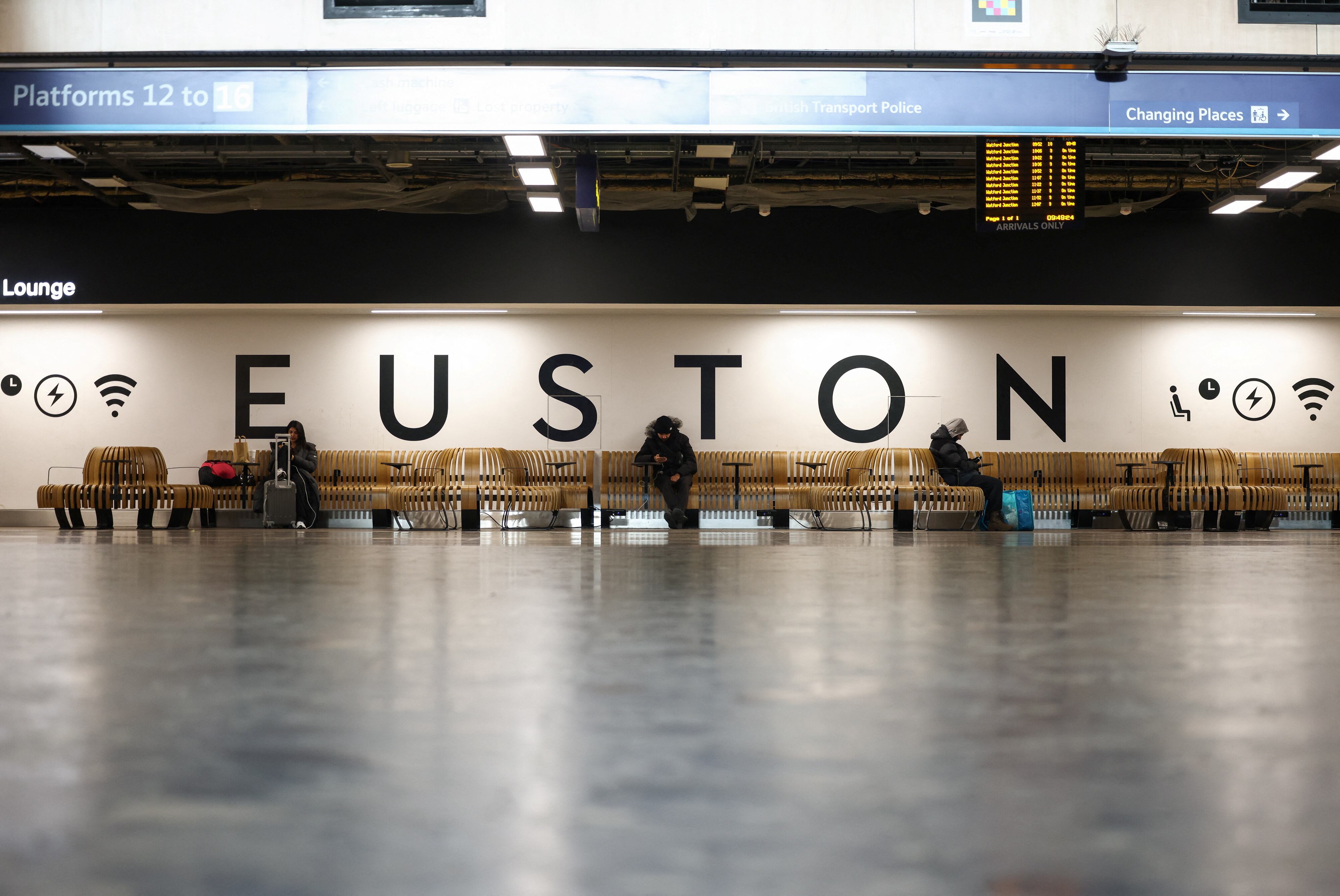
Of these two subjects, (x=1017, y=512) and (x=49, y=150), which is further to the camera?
(x=1017, y=512)

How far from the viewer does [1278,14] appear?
8406 millimetres

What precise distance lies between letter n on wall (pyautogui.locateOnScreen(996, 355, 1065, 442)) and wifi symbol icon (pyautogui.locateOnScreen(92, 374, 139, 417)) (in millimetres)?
12481

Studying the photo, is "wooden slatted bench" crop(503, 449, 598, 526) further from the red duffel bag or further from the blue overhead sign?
the blue overhead sign

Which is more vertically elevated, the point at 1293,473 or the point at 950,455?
the point at 950,455

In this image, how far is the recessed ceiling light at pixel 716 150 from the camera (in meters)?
11.1

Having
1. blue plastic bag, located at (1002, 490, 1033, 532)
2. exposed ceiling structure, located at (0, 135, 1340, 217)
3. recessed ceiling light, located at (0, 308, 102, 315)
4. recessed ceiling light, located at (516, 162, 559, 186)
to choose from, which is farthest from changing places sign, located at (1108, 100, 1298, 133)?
recessed ceiling light, located at (0, 308, 102, 315)

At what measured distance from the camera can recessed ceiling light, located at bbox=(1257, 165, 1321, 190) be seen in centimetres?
1088

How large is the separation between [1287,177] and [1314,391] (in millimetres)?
5193

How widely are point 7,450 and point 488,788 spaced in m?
16.6

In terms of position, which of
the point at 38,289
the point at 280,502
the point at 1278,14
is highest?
the point at 1278,14

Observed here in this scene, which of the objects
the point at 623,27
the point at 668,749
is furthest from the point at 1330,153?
→ the point at 668,749

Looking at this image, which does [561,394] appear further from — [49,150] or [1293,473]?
[1293,473]

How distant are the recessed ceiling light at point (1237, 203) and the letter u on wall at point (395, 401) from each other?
1037 centimetres

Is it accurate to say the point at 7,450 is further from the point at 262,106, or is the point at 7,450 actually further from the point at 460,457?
the point at 262,106
